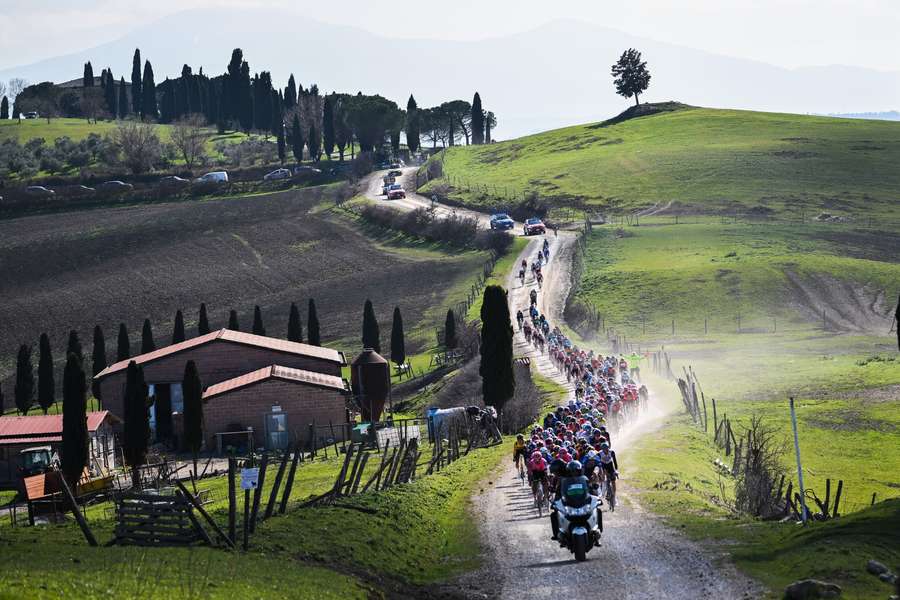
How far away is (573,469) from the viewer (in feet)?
82.6

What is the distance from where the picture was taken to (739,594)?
21.0 m

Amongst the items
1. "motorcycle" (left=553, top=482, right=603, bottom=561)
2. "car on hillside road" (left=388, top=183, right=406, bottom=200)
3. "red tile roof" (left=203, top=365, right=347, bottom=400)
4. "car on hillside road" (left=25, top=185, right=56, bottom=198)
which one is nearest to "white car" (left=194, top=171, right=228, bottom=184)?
"car on hillside road" (left=25, top=185, right=56, bottom=198)

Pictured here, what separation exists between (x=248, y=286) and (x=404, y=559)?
9719 centimetres

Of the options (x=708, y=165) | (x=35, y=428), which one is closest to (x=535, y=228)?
(x=708, y=165)

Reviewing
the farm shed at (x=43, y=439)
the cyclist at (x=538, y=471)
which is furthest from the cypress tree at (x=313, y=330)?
the cyclist at (x=538, y=471)

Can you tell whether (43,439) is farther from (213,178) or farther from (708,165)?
(213,178)

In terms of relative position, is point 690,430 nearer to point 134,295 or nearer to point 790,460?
point 790,460

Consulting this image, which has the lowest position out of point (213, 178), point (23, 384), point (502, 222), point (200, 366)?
point (23, 384)

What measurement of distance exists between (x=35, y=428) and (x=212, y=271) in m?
65.0

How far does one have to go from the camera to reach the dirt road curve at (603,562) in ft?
71.9

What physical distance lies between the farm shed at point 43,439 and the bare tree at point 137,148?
380 feet

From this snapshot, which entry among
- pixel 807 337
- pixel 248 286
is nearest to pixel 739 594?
pixel 807 337

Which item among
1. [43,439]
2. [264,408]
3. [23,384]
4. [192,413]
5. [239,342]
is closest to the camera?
[192,413]

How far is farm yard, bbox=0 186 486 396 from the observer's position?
107 metres
